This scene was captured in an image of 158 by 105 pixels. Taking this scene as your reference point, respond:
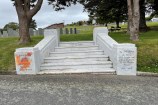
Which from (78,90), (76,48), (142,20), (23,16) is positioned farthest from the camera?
(142,20)

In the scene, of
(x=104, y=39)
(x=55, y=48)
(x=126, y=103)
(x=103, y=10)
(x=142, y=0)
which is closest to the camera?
(x=126, y=103)

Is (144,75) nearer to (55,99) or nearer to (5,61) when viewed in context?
(55,99)

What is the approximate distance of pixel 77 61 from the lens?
12.5 m

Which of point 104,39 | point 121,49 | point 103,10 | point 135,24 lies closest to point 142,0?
point 103,10

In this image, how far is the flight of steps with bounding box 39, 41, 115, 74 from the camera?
37.5ft

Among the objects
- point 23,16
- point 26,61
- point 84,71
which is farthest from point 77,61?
point 23,16

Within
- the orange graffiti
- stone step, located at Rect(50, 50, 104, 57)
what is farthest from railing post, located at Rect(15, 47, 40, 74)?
stone step, located at Rect(50, 50, 104, 57)

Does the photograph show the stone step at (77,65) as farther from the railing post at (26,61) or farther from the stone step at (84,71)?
the railing post at (26,61)

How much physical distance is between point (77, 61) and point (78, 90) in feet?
13.8

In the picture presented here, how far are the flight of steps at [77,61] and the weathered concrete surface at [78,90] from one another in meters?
0.86

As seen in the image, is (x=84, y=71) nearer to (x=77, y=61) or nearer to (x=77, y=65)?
(x=77, y=65)

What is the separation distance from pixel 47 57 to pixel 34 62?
184cm

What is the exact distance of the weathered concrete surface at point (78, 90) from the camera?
23.8 feet

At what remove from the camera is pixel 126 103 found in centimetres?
707
